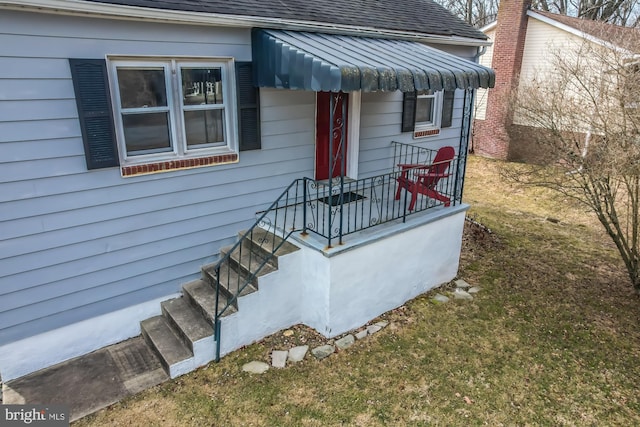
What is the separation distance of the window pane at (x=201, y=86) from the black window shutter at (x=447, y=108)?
4.75m

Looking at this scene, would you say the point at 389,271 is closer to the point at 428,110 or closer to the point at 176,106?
the point at 176,106

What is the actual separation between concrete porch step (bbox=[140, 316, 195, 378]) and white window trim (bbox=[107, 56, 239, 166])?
192 centimetres

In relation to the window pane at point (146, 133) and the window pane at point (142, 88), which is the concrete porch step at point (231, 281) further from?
the window pane at point (142, 88)

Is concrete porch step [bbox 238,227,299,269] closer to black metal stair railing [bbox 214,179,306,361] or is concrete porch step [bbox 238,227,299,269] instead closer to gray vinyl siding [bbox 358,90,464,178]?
black metal stair railing [bbox 214,179,306,361]

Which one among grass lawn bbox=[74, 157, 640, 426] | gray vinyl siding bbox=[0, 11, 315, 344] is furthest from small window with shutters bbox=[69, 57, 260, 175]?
grass lawn bbox=[74, 157, 640, 426]

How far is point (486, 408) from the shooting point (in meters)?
4.05

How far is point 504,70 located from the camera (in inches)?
576

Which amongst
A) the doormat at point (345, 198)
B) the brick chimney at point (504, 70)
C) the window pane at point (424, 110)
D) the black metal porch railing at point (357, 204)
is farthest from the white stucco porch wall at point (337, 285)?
the brick chimney at point (504, 70)

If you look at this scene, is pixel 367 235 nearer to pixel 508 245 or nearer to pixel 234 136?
pixel 234 136

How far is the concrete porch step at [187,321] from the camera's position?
458cm

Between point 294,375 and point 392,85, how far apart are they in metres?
3.26

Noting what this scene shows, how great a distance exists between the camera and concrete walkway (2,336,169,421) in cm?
411

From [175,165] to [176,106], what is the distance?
0.66m

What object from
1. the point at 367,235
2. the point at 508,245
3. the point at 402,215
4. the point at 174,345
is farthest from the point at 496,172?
the point at 174,345
